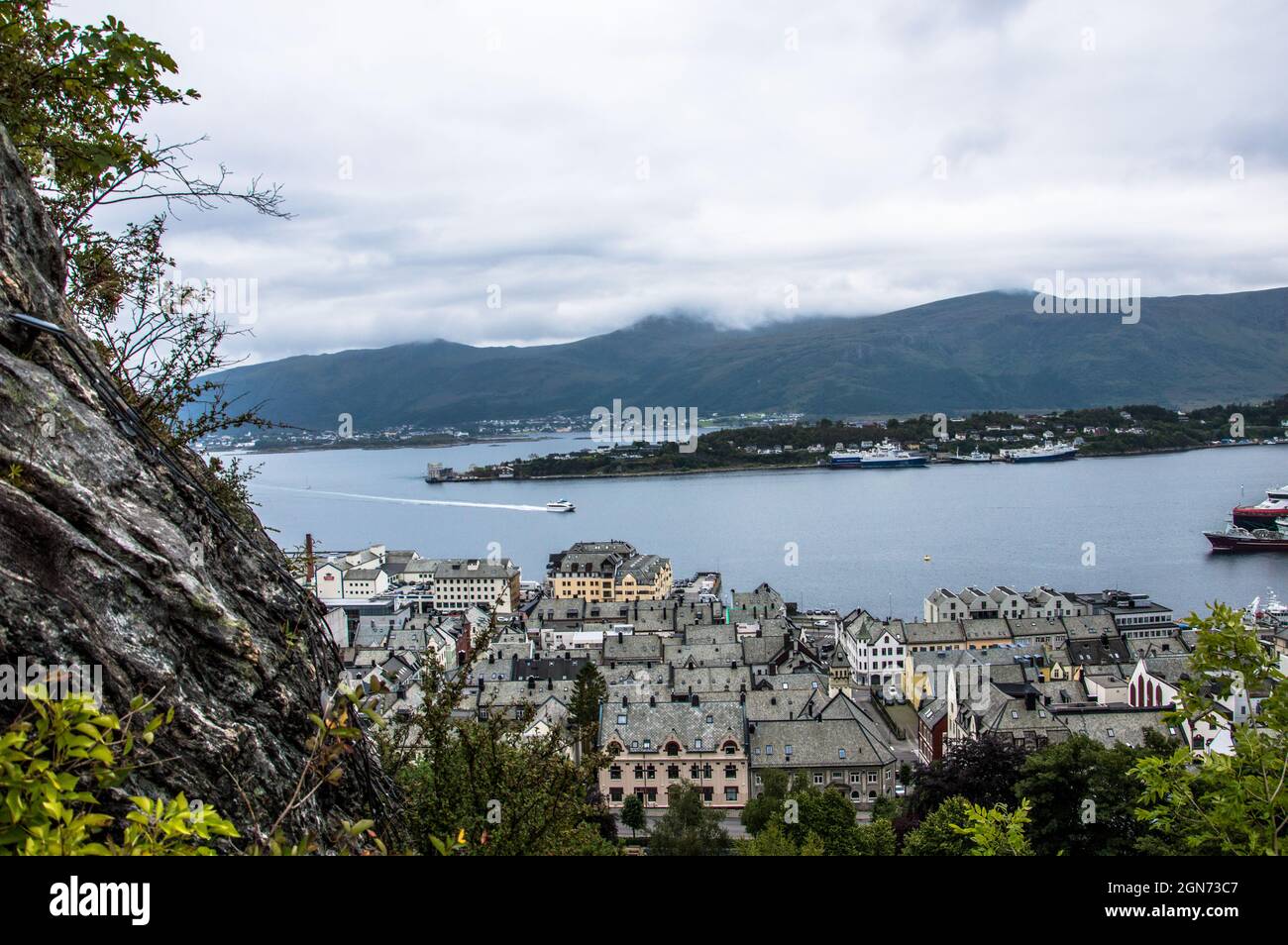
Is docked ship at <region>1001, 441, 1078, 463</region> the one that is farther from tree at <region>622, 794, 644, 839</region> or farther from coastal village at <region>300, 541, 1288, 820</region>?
tree at <region>622, 794, 644, 839</region>

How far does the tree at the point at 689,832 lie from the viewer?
12469 mm

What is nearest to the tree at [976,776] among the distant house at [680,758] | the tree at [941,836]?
the tree at [941,836]

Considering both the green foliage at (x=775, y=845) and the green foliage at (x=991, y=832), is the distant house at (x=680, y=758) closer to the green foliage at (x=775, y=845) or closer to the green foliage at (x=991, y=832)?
the green foliage at (x=775, y=845)

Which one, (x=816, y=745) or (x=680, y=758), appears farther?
(x=816, y=745)

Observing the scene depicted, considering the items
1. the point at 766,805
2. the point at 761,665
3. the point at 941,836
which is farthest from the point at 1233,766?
the point at 761,665

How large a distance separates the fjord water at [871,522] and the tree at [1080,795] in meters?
24.3

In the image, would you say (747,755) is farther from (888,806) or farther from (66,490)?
(66,490)

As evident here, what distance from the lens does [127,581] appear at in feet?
7.52

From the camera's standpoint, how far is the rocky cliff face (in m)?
2.13

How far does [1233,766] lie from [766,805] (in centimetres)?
1243

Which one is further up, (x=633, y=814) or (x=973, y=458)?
(x=973, y=458)

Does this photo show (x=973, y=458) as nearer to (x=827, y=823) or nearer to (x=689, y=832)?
(x=827, y=823)

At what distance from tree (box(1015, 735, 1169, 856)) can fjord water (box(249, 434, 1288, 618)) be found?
79.7 ft

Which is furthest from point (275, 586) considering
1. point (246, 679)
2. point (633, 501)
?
point (633, 501)
